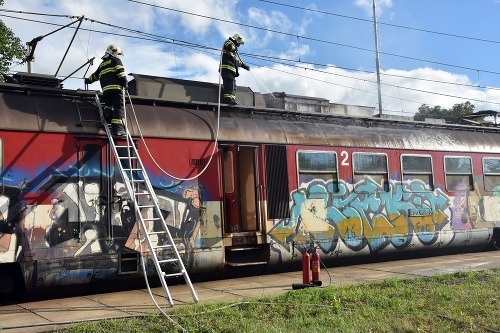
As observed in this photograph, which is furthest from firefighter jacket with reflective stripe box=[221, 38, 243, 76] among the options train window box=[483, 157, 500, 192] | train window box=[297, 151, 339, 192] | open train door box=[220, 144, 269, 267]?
train window box=[483, 157, 500, 192]

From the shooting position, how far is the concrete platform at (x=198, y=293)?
7594 mm

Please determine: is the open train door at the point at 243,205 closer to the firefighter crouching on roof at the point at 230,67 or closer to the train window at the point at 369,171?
the firefighter crouching on roof at the point at 230,67

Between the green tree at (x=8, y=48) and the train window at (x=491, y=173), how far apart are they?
713 inches

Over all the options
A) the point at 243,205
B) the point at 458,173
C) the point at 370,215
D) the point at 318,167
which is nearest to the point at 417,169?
the point at 458,173

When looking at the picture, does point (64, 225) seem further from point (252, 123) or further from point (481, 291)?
point (481, 291)

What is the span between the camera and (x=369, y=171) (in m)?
13.6

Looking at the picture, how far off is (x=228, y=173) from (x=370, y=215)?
3788mm

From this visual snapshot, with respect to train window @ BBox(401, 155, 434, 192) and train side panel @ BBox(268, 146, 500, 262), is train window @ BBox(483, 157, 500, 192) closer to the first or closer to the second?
train side panel @ BBox(268, 146, 500, 262)

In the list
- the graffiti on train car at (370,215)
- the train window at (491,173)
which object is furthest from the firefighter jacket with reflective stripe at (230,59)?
the train window at (491,173)

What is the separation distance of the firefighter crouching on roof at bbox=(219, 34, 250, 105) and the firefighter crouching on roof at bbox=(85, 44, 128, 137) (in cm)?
292

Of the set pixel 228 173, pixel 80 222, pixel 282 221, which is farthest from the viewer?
pixel 282 221

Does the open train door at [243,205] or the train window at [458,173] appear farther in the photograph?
the train window at [458,173]

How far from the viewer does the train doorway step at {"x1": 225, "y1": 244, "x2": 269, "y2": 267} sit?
37.2 feet

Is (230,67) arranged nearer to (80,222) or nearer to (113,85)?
(113,85)
